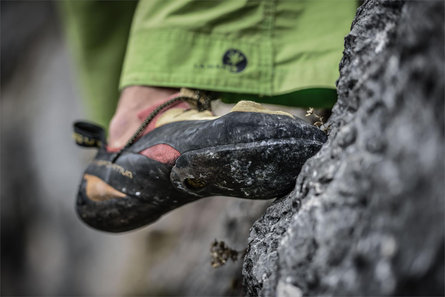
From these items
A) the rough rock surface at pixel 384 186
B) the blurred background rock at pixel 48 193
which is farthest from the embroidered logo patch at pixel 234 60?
the blurred background rock at pixel 48 193

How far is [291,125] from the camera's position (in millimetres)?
763

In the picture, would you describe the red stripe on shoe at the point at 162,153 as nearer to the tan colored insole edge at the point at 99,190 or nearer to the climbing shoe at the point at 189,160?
the climbing shoe at the point at 189,160

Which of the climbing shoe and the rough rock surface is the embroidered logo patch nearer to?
the climbing shoe

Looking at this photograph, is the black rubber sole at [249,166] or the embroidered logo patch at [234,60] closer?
the black rubber sole at [249,166]

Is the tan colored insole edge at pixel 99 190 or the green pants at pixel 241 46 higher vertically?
the green pants at pixel 241 46

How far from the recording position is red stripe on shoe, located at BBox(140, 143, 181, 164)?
0.89 meters

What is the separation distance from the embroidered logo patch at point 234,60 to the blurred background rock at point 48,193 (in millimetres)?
1680

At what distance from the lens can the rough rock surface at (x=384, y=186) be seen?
1.52ft

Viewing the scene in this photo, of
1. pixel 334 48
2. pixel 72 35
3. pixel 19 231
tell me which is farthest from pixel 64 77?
pixel 334 48

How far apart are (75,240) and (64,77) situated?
143cm

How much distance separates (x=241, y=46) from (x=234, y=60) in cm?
4

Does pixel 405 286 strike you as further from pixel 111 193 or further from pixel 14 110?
pixel 14 110

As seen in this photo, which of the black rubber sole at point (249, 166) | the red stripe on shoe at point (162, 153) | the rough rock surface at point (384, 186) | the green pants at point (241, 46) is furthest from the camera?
the green pants at point (241, 46)

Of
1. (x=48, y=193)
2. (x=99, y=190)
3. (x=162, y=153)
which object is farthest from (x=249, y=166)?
(x=48, y=193)
